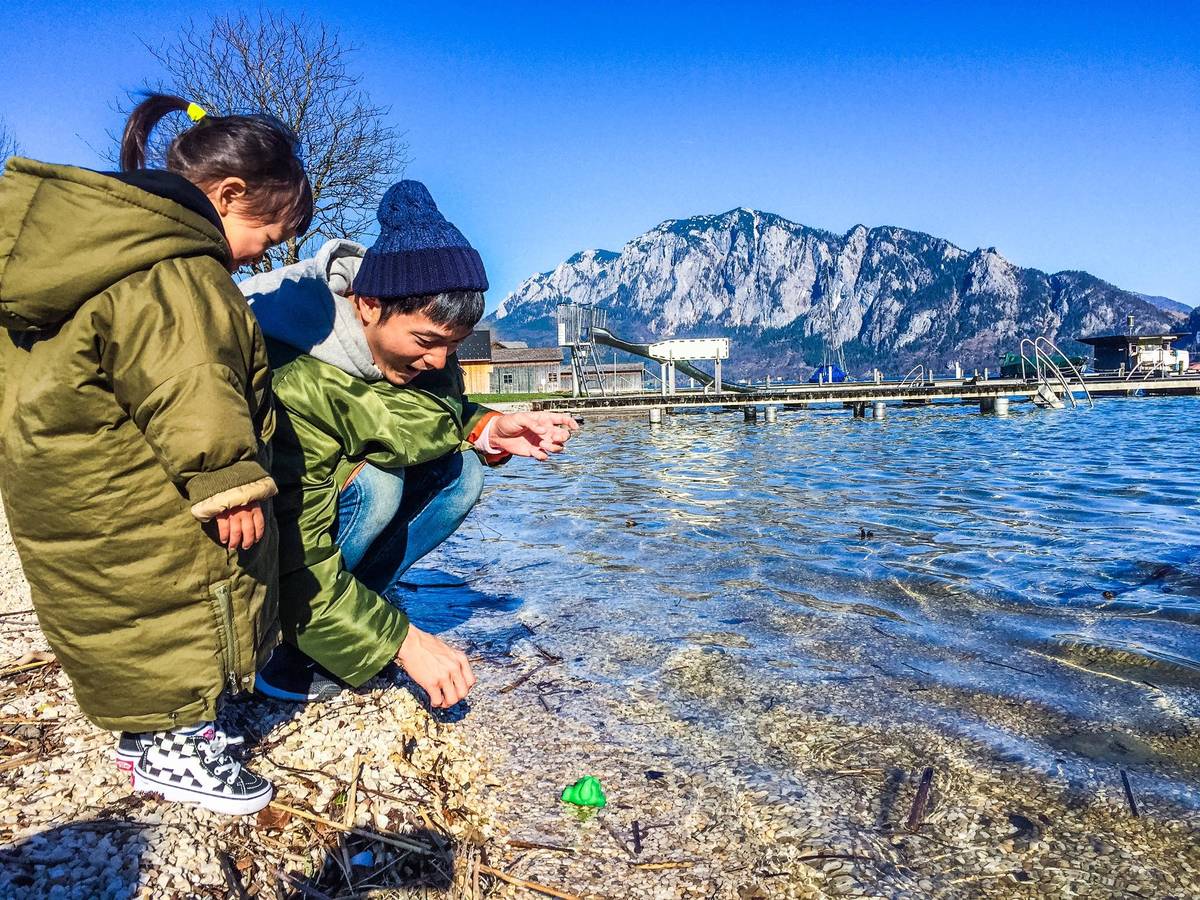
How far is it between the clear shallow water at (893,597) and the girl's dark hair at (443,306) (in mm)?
1577

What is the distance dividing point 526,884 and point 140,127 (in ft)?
7.80

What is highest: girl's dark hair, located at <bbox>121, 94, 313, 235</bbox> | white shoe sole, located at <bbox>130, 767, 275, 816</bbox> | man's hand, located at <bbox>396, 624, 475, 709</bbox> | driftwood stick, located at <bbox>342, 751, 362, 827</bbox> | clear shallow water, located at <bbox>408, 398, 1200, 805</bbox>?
girl's dark hair, located at <bbox>121, 94, 313, 235</bbox>

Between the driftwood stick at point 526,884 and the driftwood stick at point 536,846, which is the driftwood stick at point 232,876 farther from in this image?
the driftwood stick at point 536,846

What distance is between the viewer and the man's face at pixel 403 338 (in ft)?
6.73

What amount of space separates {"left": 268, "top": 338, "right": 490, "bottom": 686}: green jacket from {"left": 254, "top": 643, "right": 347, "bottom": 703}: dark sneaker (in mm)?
287

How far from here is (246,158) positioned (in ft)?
6.56

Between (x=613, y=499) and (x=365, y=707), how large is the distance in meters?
6.02

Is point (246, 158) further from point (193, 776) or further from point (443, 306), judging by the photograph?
point (193, 776)

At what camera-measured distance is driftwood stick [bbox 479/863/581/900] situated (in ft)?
5.35

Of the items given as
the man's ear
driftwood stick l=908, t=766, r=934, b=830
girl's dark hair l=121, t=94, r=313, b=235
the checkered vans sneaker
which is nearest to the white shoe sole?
the checkered vans sneaker

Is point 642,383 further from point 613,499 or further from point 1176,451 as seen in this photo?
point 613,499

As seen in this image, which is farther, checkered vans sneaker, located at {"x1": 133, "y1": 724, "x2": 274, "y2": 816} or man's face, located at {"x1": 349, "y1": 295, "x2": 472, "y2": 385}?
man's face, located at {"x1": 349, "y1": 295, "x2": 472, "y2": 385}

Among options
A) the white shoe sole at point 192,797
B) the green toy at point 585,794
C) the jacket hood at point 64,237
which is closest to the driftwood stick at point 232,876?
the white shoe sole at point 192,797

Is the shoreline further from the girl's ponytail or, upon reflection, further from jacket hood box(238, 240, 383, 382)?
the girl's ponytail
